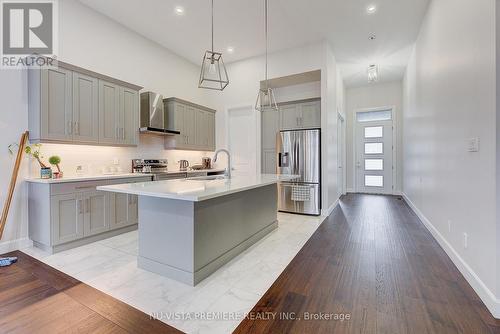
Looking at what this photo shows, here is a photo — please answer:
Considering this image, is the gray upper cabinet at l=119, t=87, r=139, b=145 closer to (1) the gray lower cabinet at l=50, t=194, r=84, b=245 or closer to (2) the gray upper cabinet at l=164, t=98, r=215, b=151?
(2) the gray upper cabinet at l=164, t=98, r=215, b=151

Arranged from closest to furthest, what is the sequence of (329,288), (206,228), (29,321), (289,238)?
(29,321) < (329,288) < (206,228) < (289,238)

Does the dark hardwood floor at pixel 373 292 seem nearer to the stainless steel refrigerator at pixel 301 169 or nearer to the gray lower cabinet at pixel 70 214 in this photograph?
the stainless steel refrigerator at pixel 301 169

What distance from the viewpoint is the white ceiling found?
3.51 meters

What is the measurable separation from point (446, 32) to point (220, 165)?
4659 mm

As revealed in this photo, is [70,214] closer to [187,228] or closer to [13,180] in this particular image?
[13,180]

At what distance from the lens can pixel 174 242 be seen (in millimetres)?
2098

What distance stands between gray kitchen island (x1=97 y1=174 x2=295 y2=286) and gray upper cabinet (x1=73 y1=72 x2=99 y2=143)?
1557 millimetres

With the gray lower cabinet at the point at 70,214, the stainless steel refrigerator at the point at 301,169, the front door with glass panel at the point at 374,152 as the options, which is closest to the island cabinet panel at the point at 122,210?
the gray lower cabinet at the point at 70,214

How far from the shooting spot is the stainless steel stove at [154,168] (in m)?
3.99

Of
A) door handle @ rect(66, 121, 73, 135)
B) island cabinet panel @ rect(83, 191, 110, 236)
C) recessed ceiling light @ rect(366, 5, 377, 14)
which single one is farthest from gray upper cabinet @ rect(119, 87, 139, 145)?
Result: recessed ceiling light @ rect(366, 5, 377, 14)

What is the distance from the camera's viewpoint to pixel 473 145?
198 centimetres

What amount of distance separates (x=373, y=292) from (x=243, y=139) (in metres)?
4.19

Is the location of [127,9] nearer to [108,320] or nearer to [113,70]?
[113,70]

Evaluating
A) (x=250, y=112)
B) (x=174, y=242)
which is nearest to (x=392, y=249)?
(x=174, y=242)
